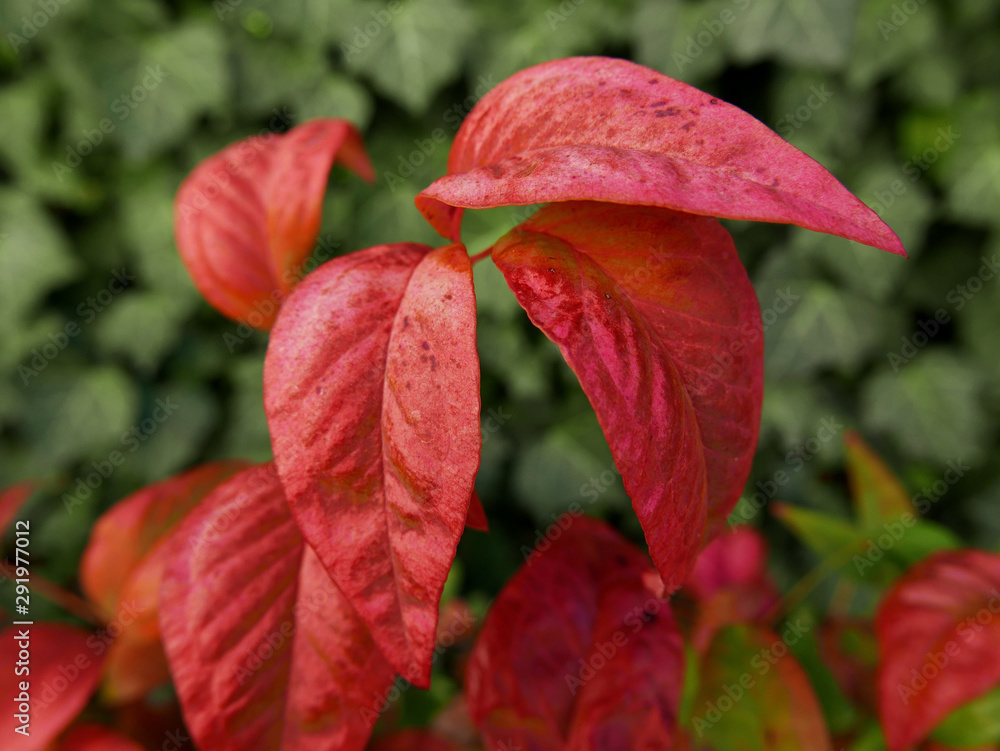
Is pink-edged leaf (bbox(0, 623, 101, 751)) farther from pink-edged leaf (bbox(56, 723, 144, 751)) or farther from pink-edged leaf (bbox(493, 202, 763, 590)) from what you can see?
pink-edged leaf (bbox(493, 202, 763, 590))

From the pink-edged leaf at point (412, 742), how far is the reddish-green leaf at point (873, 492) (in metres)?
0.41

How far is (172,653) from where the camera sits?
30cm

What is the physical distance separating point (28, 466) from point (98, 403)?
21 cm

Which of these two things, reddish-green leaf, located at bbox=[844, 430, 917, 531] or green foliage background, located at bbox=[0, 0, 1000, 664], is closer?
reddish-green leaf, located at bbox=[844, 430, 917, 531]

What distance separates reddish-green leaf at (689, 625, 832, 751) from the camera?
405 mm

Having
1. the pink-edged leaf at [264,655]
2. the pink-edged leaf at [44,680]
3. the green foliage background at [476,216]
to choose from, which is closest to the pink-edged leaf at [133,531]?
the pink-edged leaf at [44,680]

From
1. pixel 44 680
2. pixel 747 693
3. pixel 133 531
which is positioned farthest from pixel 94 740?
pixel 747 693

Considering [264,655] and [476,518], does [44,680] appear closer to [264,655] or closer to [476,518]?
[264,655]

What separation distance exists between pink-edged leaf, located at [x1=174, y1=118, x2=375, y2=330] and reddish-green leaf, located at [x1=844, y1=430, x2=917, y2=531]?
0.50m

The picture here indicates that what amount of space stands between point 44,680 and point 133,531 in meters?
0.12

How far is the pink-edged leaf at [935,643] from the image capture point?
1.24 ft

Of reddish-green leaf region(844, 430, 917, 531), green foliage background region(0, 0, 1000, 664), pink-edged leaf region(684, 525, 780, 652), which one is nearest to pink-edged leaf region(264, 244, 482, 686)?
pink-edged leaf region(684, 525, 780, 652)

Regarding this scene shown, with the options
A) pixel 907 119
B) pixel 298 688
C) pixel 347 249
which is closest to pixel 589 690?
pixel 298 688

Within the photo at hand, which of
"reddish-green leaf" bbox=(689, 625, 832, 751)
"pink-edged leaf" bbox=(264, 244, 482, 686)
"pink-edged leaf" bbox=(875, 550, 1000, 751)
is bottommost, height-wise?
"reddish-green leaf" bbox=(689, 625, 832, 751)
